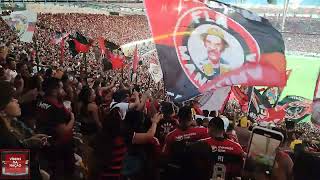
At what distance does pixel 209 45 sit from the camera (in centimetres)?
344

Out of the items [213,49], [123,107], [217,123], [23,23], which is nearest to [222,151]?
[217,123]

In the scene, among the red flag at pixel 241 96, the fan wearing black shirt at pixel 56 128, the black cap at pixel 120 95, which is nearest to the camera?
the fan wearing black shirt at pixel 56 128

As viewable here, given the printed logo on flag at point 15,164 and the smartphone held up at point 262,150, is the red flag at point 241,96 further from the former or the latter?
the printed logo on flag at point 15,164

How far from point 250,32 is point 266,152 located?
3.05ft

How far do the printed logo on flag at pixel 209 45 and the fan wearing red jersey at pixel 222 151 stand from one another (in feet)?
1.22

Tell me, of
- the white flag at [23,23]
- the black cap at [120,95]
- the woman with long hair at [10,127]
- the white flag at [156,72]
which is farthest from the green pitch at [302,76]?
the woman with long hair at [10,127]

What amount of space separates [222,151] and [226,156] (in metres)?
0.06

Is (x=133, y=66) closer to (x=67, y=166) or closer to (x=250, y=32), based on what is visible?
(x=67, y=166)

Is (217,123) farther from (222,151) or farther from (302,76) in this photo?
(302,76)

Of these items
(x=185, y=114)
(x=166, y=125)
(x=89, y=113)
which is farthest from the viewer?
(x=89, y=113)

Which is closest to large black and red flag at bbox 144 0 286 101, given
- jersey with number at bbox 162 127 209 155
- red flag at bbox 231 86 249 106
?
jersey with number at bbox 162 127 209 155

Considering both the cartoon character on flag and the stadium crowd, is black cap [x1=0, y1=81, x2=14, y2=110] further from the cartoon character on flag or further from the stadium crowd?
the cartoon character on flag

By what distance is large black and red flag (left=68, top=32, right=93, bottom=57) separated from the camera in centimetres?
502

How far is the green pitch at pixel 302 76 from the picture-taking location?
8352mm
